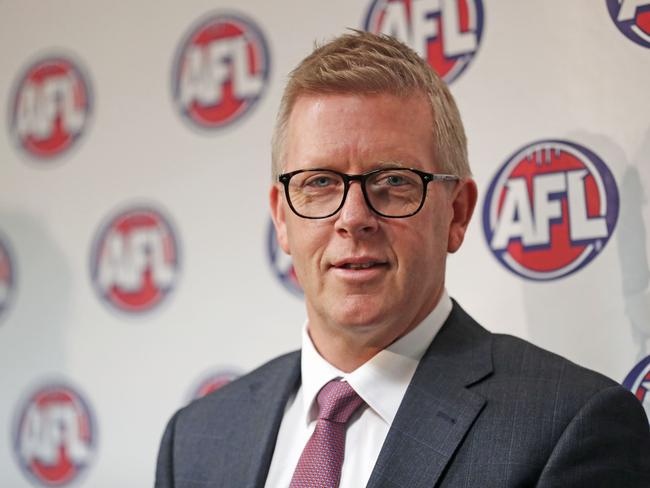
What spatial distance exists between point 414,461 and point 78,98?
1385 millimetres

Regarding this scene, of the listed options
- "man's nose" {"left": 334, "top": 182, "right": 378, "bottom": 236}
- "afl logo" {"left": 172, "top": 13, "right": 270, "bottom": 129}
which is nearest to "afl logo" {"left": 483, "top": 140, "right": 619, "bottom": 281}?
"man's nose" {"left": 334, "top": 182, "right": 378, "bottom": 236}

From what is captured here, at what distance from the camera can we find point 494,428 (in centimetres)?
126

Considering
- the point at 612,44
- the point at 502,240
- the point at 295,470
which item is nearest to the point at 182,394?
the point at 295,470

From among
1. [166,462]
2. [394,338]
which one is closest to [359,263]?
[394,338]

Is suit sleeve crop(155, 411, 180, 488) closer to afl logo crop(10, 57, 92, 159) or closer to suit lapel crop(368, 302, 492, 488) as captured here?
suit lapel crop(368, 302, 492, 488)

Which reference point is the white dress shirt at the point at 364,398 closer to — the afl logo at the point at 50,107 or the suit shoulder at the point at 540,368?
the suit shoulder at the point at 540,368

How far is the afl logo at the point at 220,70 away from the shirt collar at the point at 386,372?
2.53 feet

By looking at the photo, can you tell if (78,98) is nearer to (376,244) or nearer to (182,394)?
(182,394)

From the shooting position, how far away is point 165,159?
81.8 inches

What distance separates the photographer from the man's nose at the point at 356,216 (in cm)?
130

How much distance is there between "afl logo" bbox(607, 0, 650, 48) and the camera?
1.56m

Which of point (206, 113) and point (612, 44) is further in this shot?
point (206, 113)

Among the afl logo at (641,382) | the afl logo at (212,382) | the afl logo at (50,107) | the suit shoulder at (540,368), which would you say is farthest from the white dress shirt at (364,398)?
the afl logo at (50,107)

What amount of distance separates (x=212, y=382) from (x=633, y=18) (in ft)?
3.80
